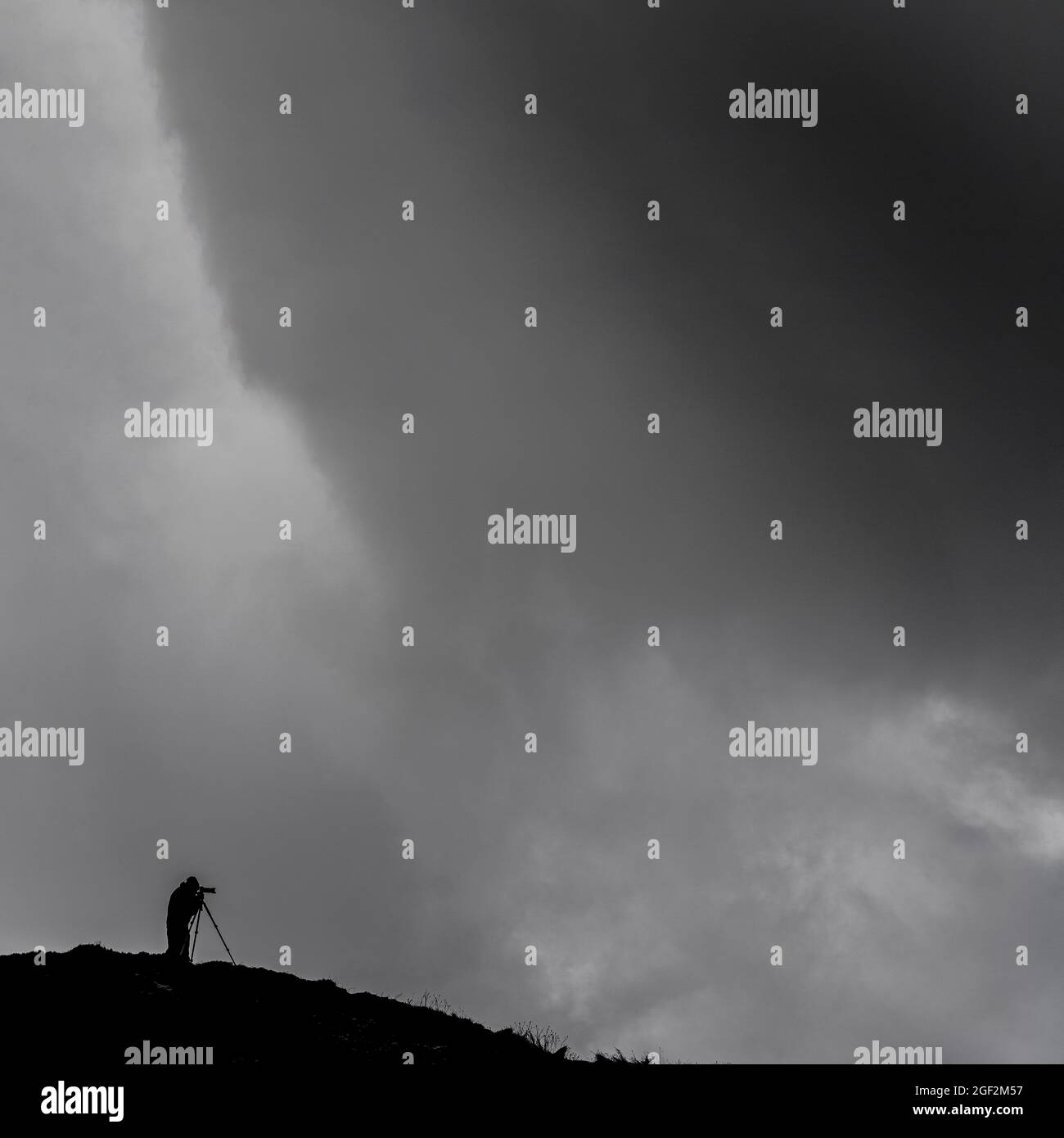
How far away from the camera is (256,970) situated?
24.1 meters

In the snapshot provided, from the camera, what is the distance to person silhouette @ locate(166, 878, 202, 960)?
24234mm

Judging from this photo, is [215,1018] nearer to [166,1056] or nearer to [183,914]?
[166,1056]

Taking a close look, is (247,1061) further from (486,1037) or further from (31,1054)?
(486,1037)
